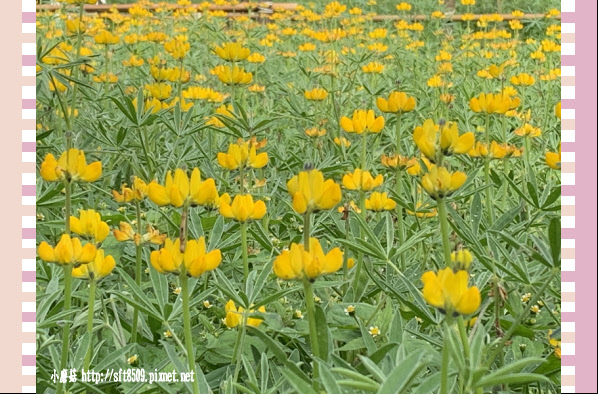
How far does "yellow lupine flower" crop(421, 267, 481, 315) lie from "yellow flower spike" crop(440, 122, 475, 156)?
166 millimetres

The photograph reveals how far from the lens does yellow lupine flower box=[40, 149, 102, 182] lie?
0.91m

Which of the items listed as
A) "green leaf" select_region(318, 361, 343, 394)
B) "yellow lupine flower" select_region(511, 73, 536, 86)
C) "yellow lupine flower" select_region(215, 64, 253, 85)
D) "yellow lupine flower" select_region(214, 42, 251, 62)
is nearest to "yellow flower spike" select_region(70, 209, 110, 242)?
"green leaf" select_region(318, 361, 343, 394)

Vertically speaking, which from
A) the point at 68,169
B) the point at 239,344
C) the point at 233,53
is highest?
the point at 233,53

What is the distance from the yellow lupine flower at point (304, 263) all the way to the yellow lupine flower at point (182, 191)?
0.46 ft

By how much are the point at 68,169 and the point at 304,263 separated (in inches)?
14.3

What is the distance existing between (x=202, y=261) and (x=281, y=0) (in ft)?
20.1

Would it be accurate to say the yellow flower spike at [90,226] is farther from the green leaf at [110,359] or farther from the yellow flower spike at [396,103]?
the yellow flower spike at [396,103]

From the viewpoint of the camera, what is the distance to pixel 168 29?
164 inches

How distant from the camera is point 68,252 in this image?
2.68 feet

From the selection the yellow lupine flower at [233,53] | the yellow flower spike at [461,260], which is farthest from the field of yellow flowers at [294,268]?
the yellow lupine flower at [233,53]

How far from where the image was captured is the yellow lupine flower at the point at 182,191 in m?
0.80

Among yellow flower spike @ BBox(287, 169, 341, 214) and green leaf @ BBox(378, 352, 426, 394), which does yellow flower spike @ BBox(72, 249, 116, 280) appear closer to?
yellow flower spike @ BBox(287, 169, 341, 214)

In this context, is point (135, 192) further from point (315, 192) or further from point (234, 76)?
point (234, 76)

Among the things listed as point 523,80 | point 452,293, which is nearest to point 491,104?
point 452,293
